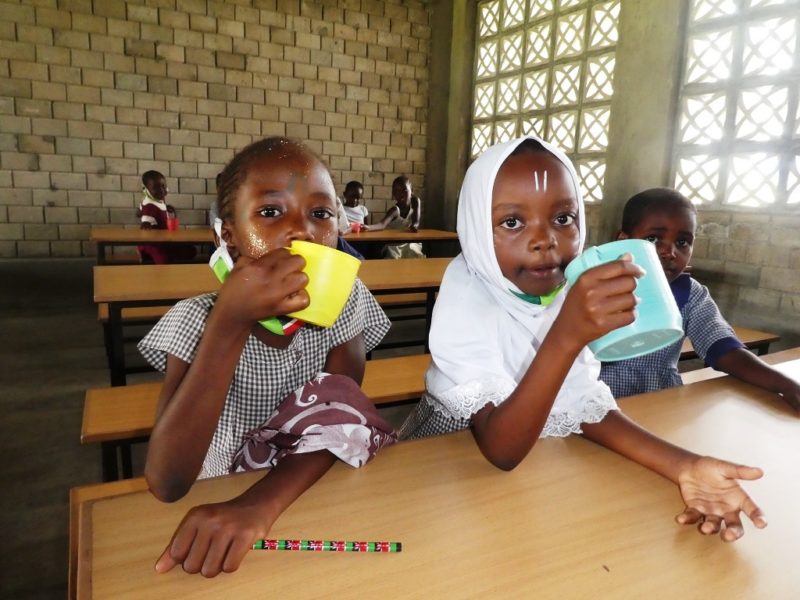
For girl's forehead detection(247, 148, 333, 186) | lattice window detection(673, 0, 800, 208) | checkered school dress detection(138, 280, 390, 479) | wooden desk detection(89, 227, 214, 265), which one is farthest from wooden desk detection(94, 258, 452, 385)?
lattice window detection(673, 0, 800, 208)

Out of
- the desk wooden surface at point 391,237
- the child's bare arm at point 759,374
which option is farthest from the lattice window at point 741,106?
the child's bare arm at point 759,374

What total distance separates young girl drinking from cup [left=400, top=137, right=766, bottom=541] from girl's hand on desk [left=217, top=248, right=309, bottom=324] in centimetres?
35

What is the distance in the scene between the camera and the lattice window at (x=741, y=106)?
12.9 feet

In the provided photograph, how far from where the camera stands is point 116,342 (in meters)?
2.44

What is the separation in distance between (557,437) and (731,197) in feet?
13.8

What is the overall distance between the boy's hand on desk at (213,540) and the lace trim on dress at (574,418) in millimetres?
558

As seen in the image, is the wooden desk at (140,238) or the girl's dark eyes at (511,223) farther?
the wooden desk at (140,238)

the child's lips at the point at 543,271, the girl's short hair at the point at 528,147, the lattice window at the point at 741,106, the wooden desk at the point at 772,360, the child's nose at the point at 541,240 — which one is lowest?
the wooden desk at the point at 772,360

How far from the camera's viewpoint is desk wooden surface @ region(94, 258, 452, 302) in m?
2.43

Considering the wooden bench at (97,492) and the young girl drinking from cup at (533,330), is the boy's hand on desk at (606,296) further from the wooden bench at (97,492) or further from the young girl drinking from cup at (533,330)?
the wooden bench at (97,492)

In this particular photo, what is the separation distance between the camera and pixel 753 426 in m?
1.09

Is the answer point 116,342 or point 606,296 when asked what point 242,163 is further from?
point 116,342

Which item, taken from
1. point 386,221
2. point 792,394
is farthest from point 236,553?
point 386,221

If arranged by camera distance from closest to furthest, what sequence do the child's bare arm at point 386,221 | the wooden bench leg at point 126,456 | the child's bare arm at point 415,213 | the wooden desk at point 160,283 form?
1. the wooden bench leg at point 126,456
2. the wooden desk at point 160,283
3. the child's bare arm at point 386,221
4. the child's bare arm at point 415,213
